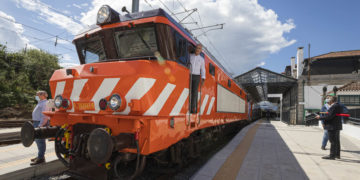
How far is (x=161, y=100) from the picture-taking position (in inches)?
111

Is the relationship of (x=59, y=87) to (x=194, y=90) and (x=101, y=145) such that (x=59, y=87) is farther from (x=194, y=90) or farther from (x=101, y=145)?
(x=194, y=90)

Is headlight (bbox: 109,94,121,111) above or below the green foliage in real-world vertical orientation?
below

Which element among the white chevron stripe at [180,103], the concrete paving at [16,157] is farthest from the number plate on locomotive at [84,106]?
the concrete paving at [16,157]

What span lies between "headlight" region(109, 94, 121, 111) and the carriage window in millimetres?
1283

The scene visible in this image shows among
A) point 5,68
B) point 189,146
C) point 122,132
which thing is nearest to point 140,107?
point 122,132

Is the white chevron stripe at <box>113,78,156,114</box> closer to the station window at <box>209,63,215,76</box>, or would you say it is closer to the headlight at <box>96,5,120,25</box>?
the headlight at <box>96,5,120,25</box>

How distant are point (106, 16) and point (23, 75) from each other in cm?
2982

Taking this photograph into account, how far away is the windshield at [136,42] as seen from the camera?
317cm

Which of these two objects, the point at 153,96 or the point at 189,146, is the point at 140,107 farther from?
the point at 189,146

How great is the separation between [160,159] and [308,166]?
381cm

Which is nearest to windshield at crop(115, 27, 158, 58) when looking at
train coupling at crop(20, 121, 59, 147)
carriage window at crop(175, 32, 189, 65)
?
carriage window at crop(175, 32, 189, 65)

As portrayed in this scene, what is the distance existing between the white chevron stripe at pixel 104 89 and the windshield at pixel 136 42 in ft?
2.38

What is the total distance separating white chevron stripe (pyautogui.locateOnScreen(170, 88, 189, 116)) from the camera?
3117mm

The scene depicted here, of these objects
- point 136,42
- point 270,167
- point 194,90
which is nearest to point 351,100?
point 270,167
